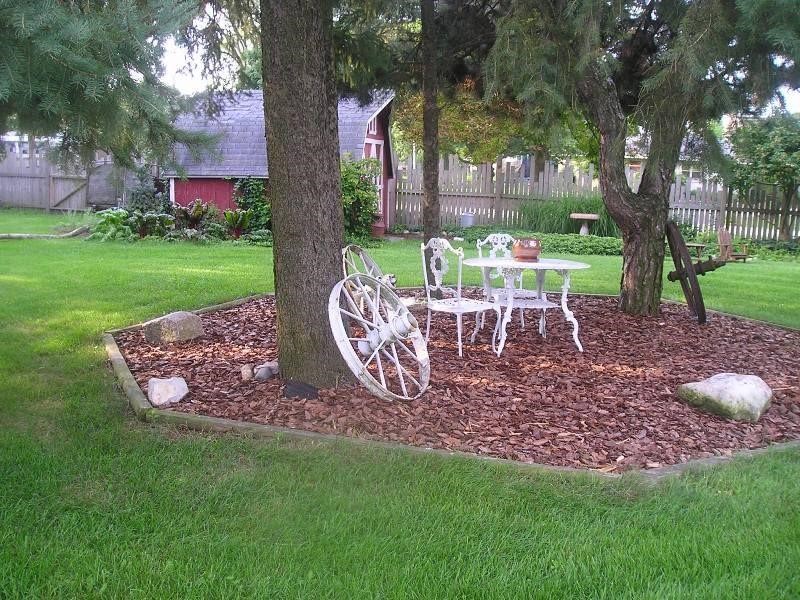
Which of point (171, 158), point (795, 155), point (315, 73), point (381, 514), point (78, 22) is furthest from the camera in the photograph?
point (795, 155)

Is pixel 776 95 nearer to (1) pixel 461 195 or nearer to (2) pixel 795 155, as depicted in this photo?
(2) pixel 795 155

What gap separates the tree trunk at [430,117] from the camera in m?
7.15

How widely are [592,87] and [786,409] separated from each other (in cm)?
370

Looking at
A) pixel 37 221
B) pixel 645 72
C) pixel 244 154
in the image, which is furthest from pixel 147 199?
pixel 645 72

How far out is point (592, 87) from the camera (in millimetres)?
7004

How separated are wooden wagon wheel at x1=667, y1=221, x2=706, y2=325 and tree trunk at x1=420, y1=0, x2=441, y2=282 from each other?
96.7 inches

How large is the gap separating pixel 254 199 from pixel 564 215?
795 centimetres

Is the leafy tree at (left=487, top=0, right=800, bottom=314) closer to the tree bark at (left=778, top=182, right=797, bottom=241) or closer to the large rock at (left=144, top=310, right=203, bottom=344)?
the large rock at (left=144, top=310, right=203, bottom=344)

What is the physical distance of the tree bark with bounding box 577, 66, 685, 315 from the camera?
23.2 feet

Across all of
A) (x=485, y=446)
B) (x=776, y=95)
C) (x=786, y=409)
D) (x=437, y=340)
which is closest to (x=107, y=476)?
(x=485, y=446)

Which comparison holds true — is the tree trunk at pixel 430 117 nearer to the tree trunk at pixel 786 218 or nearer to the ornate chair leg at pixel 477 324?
the ornate chair leg at pixel 477 324

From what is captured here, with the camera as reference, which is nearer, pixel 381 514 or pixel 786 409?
pixel 381 514

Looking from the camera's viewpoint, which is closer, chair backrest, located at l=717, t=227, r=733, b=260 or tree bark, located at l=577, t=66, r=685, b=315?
tree bark, located at l=577, t=66, r=685, b=315

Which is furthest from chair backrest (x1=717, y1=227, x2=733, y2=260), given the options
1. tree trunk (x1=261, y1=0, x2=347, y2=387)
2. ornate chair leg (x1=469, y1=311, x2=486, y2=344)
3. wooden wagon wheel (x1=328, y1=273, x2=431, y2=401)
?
tree trunk (x1=261, y1=0, x2=347, y2=387)
